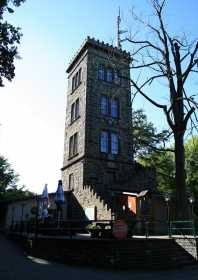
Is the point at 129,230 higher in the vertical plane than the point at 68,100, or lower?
lower

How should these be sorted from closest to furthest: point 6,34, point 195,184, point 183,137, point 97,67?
1. point 6,34
2. point 183,137
3. point 97,67
4. point 195,184

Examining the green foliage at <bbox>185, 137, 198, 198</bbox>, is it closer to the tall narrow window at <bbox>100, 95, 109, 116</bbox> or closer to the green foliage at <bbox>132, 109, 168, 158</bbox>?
the green foliage at <bbox>132, 109, 168, 158</bbox>

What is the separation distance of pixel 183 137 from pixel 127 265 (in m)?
8.37

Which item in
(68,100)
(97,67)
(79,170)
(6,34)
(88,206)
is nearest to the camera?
(6,34)

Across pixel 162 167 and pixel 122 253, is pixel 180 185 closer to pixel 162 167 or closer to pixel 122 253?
pixel 122 253

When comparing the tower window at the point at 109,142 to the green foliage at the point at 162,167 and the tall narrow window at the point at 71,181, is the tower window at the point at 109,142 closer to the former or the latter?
the tall narrow window at the point at 71,181

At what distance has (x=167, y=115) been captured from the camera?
57.6 feet

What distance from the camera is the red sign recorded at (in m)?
13.1

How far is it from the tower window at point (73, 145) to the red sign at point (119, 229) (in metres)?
14.9

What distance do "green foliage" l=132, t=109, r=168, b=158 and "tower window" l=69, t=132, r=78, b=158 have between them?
8.60 metres

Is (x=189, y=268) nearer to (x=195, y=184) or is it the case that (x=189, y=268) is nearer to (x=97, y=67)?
(x=97, y=67)

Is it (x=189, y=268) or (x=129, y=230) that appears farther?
(x=129, y=230)

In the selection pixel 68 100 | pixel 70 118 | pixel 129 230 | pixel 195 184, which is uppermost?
pixel 68 100

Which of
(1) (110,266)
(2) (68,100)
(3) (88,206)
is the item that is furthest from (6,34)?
(2) (68,100)
